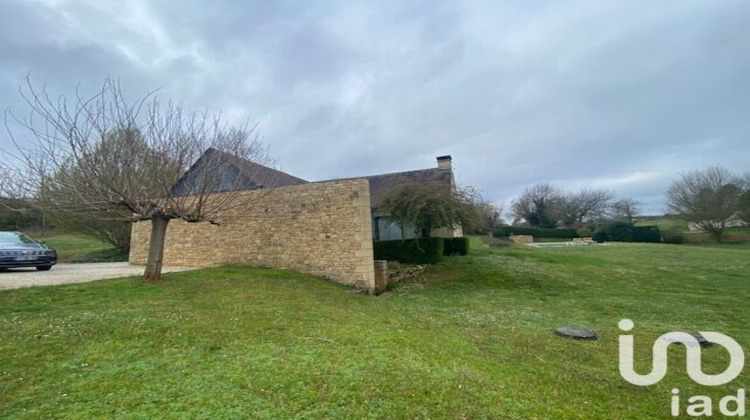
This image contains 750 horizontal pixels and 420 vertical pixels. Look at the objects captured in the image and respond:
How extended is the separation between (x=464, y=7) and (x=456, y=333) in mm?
8210

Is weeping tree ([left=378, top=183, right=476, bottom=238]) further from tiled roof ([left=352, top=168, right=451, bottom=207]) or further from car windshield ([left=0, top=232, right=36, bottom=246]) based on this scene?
car windshield ([left=0, top=232, right=36, bottom=246])

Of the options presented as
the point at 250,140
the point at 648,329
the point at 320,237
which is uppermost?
the point at 250,140

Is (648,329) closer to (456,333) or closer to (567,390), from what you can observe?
(456,333)

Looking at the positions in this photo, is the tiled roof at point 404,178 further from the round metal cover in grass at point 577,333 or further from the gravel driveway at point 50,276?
the round metal cover in grass at point 577,333

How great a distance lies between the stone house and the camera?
35.1 ft

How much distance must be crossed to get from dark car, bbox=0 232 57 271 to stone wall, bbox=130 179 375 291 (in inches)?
152

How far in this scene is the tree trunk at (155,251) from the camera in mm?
8039

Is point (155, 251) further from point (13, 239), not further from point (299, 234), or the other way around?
point (13, 239)

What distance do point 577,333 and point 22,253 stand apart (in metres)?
14.5

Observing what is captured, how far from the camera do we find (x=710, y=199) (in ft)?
99.5

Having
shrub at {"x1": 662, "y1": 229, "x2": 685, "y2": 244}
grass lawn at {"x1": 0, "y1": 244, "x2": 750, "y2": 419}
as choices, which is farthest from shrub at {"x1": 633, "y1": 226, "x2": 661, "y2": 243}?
grass lawn at {"x1": 0, "y1": 244, "x2": 750, "y2": 419}

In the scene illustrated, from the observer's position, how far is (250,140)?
9.83 meters

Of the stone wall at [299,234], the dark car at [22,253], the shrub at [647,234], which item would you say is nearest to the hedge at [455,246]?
the stone wall at [299,234]

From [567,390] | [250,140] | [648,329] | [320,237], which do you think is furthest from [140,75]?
[648,329]
